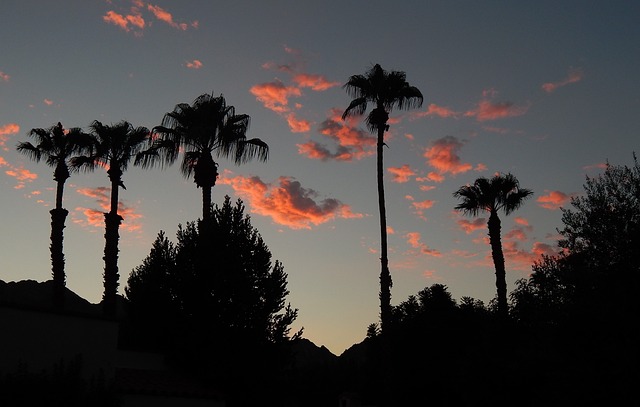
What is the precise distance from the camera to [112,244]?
136ft

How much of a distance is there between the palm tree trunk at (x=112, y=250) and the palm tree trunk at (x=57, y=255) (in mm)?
2686

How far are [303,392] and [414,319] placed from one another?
2417 centimetres

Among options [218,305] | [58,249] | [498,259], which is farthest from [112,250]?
[498,259]

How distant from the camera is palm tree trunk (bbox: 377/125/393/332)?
114ft

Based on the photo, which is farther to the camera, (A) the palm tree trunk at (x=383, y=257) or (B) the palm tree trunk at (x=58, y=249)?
(B) the palm tree trunk at (x=58, y=249)

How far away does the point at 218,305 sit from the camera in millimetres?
30547

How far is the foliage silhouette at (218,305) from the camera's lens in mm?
29531

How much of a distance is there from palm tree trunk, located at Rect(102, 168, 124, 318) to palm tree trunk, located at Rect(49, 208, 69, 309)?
269 cm

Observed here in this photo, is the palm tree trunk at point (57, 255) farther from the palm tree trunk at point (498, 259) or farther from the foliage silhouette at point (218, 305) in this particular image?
the palm tree trunk at point (498, 259)

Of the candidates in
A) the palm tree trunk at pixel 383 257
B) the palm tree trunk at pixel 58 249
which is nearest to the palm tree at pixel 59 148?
the palm tree trunk at pixel 58 249

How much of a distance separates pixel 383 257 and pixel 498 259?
11.7 meters

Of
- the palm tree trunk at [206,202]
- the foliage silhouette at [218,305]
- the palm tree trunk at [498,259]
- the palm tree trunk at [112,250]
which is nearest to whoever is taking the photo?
the foliage silhouette at [218,305]

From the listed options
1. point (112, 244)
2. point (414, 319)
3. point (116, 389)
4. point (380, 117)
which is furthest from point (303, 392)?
point (116, 389)

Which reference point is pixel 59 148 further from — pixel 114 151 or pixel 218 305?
pixel 218 305
